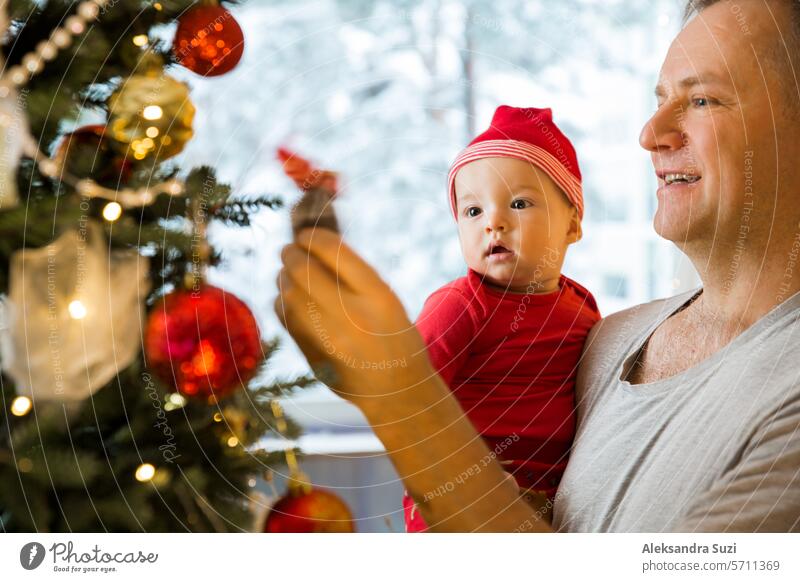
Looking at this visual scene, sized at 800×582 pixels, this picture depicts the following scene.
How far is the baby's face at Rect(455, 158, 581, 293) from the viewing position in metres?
0.68

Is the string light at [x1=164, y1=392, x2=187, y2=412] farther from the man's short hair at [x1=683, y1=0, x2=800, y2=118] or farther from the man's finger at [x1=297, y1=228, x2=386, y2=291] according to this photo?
the man's short hair at [x1=683, y1=0, x2=800, y2=118]

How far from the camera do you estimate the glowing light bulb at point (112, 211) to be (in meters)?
0.69

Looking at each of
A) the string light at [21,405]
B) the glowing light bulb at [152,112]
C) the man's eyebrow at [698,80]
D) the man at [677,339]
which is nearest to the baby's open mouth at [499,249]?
the man at [677,339]

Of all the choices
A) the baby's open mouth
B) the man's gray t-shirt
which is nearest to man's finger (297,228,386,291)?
the baby's open mouth

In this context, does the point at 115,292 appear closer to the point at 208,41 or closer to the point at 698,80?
the point at 208,41

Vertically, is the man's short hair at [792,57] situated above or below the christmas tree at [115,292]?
above

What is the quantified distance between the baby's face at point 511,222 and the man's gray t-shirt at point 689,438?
0.09 meters

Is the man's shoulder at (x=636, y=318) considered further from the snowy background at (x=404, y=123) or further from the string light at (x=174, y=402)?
the string light at (x=174, y=402)

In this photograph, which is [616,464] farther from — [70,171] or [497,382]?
[70,171]

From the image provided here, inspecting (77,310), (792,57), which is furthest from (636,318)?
(77,310)

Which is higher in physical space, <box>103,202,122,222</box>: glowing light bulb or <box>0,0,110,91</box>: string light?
<box>0,0,110,91</box>: string light

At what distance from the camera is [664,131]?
0.71 m

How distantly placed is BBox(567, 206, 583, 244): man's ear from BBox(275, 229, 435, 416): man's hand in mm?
163

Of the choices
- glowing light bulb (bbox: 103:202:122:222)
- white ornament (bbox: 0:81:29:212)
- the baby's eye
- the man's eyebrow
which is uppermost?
the man's eyebrow
